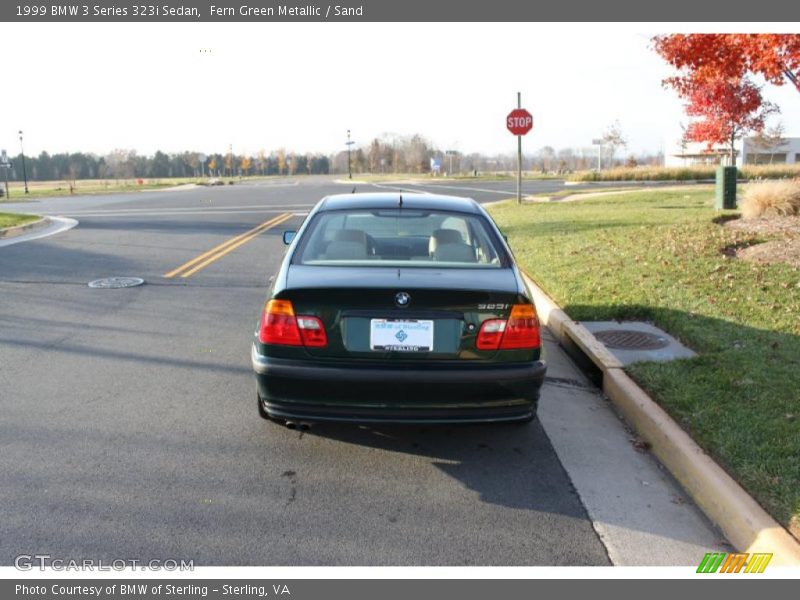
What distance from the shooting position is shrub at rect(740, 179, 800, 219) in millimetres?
11914

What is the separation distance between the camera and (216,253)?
12.5m

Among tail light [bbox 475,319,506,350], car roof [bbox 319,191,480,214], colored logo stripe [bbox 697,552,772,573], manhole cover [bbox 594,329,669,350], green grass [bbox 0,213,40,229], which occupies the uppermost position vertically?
car roof [bbox 319,191,480,214]

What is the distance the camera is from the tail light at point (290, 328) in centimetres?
376

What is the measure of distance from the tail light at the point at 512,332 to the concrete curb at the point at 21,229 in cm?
1457

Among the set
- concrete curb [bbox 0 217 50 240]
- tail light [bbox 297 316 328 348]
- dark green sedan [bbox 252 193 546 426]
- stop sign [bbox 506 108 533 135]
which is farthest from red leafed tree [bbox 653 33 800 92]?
concrete curb [bbox 0 217 50 240]

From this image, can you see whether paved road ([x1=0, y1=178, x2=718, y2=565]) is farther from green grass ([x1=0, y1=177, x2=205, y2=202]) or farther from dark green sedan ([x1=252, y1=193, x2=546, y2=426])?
green grass ([x1=0, y1=177, x2=205, y2=202])

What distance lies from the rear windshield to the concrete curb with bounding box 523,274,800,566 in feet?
4.52

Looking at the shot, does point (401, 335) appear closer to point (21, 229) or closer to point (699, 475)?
point (699, 475)

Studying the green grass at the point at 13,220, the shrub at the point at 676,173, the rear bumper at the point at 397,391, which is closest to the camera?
the rear bumper at the point at 397,391

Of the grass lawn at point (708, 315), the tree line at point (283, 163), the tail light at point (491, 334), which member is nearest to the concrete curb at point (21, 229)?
the grass lawn at point (708, 315)

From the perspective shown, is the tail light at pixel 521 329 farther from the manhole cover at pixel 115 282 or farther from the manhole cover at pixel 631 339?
the manhole cover at pixel 115 282

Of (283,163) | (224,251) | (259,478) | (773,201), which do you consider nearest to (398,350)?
(259,478)

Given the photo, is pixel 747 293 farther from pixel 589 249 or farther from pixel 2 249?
pixel 2 249

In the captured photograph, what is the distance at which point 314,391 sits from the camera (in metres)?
3.74
